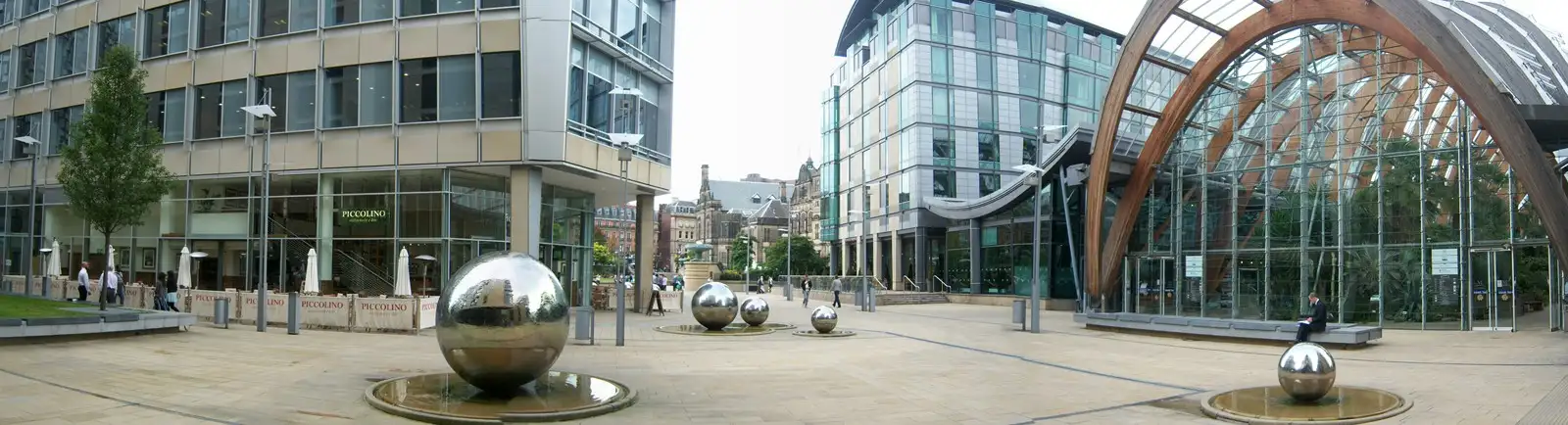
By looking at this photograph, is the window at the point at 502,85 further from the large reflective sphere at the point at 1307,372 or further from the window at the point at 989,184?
the window at the point at 989,184

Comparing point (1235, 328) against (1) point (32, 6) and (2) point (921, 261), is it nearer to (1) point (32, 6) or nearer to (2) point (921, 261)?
(2) point (921, 261)

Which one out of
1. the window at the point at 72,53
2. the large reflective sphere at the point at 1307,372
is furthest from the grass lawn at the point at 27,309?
the large reflective sphere at the point at 1307,372

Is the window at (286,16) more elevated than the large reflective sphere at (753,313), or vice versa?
the window at (286,16)

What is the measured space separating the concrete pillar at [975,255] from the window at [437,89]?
34.1 metres

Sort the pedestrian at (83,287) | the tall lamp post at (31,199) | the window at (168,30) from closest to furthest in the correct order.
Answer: the pedestrian at (83,287), the window at (168,30), the tall lamp post at (31,199)

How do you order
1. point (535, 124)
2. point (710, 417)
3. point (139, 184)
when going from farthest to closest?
point (535, 124) < point (139, 184) < point (710, 417)

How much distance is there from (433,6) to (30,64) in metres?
24.9

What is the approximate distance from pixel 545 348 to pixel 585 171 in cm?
2026

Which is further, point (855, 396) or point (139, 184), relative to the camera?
point (139, 184)

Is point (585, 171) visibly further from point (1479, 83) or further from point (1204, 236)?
point (1479, 83)

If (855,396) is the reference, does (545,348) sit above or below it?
above

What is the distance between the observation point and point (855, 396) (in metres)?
12.9

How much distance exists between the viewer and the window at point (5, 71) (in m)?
42.8

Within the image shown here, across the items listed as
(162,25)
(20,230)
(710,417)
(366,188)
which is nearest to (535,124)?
(366,188)
